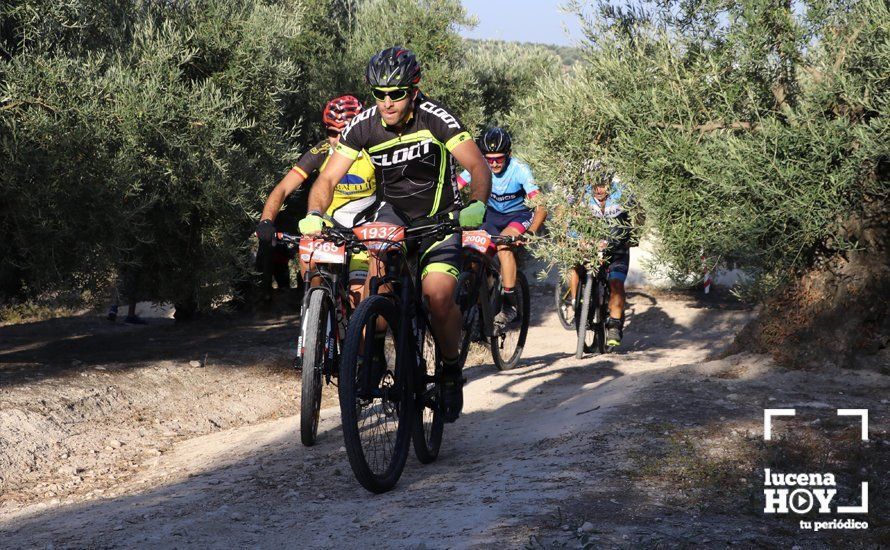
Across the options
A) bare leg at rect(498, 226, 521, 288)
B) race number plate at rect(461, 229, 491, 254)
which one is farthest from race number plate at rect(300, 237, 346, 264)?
bare leg at rect(498, 226, 521, 288)

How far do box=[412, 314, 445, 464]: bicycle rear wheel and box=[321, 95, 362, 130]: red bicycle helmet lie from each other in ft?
8.49

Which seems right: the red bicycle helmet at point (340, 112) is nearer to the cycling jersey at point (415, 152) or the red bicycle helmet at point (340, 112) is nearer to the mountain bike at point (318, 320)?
the mountain bike at point (318, 320)

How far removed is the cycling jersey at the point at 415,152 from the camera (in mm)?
5914

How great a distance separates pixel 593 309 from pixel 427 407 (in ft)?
17.7

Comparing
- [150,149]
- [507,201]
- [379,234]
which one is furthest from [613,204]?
[150,149]

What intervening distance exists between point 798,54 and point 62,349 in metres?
8.55

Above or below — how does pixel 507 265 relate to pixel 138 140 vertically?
below

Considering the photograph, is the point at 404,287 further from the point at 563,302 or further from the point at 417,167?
the point at 563,302

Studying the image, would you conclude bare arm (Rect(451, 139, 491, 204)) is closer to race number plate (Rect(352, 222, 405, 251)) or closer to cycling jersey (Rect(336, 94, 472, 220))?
cycling jersey (Rect(336, 94, 472, 220))

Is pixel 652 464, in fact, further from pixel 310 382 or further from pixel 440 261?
pixel 310 382

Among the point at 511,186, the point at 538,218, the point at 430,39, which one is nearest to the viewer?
the point at 538,218

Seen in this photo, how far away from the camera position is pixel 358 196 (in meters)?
8.02

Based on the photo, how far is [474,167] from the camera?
5777 mm

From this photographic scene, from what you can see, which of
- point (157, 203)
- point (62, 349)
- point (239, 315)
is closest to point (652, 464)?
point (157, 203)
